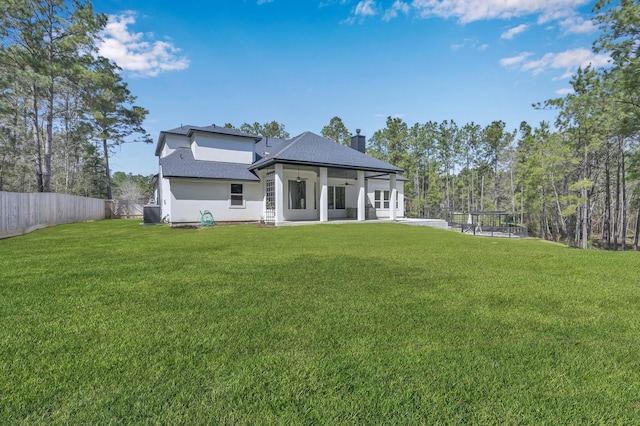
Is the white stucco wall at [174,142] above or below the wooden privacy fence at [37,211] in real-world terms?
above

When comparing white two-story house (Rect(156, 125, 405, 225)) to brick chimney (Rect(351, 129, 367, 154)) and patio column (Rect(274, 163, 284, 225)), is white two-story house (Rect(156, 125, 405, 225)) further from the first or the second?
brick chimney (Rect(351, 129, 367, 154))

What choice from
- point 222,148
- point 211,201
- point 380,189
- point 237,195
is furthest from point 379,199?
point 211,201

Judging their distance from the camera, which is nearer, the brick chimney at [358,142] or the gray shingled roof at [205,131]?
the gray shingled roof at [205,131]

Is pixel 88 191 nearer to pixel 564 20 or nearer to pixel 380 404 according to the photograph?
pixel 380 404

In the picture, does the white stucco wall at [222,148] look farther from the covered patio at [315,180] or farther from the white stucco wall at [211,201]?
the white stucco wall at [211,201]

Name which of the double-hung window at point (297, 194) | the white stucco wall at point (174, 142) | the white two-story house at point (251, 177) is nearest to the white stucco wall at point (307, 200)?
the white two-story house at point (251, 177)

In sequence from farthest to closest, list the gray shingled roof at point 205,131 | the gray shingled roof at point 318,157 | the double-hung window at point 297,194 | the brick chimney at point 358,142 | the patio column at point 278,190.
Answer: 1. the brick chimney at point 358,142
2. the double-hung window at point 297,194
3. the gray shingled roof at point 205,131
4. the gray shingled roof at point 318,157
5. the patio column at point 278,190

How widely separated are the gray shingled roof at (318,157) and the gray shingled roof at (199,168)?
76 centimetres

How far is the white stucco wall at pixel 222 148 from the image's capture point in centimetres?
1667

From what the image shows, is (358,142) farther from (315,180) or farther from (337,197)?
(315,180)

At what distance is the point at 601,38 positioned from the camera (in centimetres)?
1351

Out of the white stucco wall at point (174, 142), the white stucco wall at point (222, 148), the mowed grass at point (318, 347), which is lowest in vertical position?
the mowed grass at point (318, 347)

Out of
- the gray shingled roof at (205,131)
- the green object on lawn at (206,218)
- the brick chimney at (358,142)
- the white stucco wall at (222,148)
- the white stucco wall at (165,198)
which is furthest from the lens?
the brick chimney at (358,142)

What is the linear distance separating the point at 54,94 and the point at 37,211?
14.9 metres
